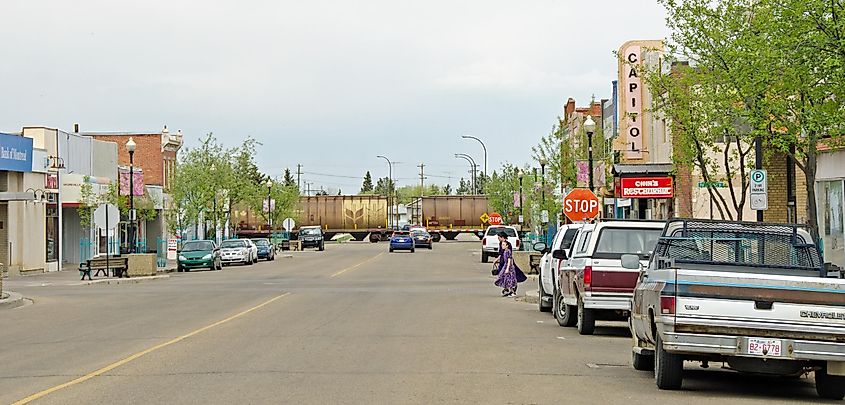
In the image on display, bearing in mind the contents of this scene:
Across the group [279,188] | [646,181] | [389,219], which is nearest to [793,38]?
[646,181]

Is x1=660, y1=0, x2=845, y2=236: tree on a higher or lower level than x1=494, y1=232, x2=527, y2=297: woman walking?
higher

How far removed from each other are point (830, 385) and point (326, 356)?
6.55 metres

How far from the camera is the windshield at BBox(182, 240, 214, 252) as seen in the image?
171 feet

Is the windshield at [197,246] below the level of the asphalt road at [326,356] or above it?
above

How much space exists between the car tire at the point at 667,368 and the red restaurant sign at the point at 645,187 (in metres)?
26.9

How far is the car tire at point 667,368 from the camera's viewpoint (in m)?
11.7

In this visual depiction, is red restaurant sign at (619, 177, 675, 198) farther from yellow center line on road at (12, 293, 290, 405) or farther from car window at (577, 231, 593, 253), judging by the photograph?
yellow center line on road at (12, 293, 290, 405)

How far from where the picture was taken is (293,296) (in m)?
29.9

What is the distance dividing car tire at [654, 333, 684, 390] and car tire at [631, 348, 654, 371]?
5.04 feet

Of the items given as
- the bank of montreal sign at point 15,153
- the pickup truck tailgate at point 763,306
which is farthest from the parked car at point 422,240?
the pickup truck tailgate at point 763,306

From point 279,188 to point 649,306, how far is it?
85724 mm

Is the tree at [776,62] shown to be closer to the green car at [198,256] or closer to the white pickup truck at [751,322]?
the white pickup truck at [751,322]

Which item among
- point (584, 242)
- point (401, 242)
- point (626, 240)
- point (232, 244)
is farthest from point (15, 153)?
point (626, 240)

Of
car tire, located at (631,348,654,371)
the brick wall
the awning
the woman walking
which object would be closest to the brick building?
the brick wall
